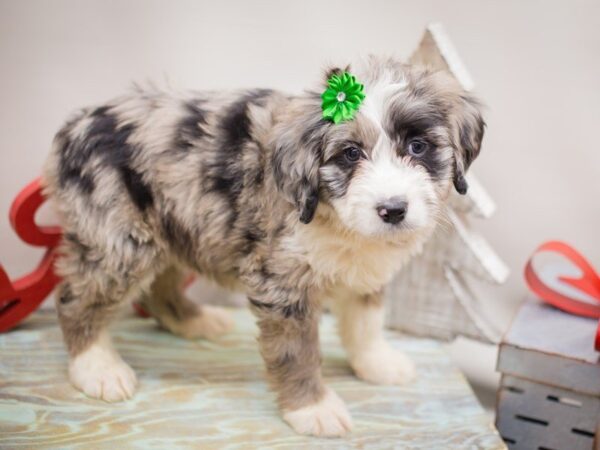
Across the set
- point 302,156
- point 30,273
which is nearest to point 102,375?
point 30,273

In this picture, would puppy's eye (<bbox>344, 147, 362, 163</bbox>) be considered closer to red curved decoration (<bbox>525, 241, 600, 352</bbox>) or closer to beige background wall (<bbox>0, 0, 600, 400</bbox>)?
beige background wall (<bbox>0, 0, 600, 400</bbox>)

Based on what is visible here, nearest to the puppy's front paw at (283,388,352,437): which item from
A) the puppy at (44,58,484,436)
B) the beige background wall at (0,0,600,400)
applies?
the puppy at (44,58,484,436)

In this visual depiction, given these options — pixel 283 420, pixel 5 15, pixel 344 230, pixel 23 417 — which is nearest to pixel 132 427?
pixel 23 417

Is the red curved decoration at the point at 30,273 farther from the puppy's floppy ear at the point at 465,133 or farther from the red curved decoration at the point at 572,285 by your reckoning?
the red curved decoration at the point at 572,285

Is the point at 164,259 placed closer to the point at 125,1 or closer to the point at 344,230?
the point at 344,230

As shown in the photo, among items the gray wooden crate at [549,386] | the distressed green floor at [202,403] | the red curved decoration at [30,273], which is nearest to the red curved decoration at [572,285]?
the gray wooden crate at [549,386]

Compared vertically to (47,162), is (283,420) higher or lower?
lower

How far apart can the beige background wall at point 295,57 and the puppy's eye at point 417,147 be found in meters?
0.98

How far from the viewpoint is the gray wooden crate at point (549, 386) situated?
228 centimetres

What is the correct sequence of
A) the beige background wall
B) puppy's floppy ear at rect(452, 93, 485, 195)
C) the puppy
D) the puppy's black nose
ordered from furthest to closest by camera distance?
the beige background wall < puppy's floppy ear at rect(452, 93, 485, 195) < the puppy < the puppy's black nose

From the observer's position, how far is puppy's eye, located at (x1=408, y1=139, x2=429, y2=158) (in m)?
1.94

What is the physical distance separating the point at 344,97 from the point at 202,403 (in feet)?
4.22

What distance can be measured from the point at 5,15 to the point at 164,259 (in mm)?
1244

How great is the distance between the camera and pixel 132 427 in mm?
2225
